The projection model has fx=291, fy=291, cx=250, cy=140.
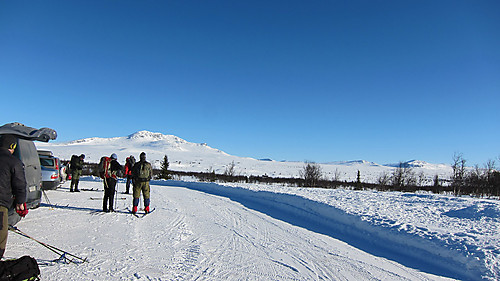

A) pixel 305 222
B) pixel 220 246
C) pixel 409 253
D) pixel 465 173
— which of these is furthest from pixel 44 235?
pixel 465 173

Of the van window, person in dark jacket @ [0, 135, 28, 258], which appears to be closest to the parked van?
the van window

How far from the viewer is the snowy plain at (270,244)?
4.69m

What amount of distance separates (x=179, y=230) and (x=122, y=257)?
234cm

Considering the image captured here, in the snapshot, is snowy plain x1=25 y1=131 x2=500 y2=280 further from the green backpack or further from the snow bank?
the green backpack

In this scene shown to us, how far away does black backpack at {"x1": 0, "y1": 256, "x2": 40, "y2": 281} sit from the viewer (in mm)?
3464

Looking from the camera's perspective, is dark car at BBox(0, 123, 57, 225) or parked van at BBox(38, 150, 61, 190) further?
parked van at BBox(38, 150, 61, 190)

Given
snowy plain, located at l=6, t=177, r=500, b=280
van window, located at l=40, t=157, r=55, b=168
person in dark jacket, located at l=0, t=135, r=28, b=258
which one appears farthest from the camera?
van window, located at l=40, t=157, r=55, b=168

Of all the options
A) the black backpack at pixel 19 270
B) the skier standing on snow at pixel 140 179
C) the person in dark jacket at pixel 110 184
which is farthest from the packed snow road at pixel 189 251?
the skier standing on snow at pixel 140 179

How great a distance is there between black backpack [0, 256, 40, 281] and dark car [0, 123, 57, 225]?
10.8ft

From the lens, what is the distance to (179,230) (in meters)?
7.34

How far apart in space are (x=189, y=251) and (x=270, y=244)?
181 cm

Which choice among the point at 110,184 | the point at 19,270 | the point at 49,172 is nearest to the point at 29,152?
the point at 110,184

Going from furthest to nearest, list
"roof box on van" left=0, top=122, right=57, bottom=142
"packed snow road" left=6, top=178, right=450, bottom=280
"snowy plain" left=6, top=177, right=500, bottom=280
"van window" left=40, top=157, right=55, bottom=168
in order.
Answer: "van window" left=40, top=157, right=55, bottom=168 → "roof box on van" left=0, top=122, right=57, bottom=142 → "snowy plain" left=6, top=177, right=500, bottom=280 → "packed snow road" left=6, top=178, right=450, bottom=280

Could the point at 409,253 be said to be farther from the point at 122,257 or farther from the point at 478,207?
the point at 122,257
